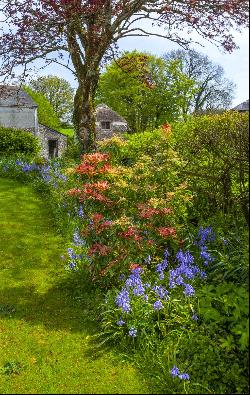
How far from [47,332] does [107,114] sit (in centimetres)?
5022

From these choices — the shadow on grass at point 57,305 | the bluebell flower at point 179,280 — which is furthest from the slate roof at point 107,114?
the bluebell flower at point 179,280

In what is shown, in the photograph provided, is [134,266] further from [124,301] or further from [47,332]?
[47,332]

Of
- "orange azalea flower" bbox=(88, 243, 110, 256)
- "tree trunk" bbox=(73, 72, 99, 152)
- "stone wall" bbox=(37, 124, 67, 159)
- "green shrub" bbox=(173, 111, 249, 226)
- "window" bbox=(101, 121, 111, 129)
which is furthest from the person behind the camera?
"stone wall" bbox=(37, 124, 67, 159)

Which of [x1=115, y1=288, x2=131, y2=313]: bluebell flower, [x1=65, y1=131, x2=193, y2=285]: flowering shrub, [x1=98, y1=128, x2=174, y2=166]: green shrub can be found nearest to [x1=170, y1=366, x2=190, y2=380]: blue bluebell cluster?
[x1=115, y1=288, x2=131, y2=313]: bluebell flower

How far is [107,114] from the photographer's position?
55.0 m

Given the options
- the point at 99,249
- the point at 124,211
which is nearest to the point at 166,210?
the point at 124,211

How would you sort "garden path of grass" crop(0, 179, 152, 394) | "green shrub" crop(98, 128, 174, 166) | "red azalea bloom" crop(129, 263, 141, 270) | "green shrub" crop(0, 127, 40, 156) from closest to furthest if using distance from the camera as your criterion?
"garden path of grass" crop(0, 179, 152, 394) → "red azalea bloom" crop(129, 263, 141, 270) → "green shrub" crop(98, 128, 174, 166) → "green shrub" crop(0, 127, 40, 156)

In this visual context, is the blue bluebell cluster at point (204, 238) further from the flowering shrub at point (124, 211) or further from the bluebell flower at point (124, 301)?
the bluebell flower at point (124, 301)

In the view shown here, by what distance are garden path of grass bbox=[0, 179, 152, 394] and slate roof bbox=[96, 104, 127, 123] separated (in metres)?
45.2

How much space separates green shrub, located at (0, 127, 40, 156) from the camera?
26.8 meters

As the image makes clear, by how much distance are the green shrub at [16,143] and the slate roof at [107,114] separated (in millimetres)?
27307

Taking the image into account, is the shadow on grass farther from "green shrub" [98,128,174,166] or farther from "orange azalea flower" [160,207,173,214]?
"green shrub" [98,128,174,166]

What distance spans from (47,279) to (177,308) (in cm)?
313

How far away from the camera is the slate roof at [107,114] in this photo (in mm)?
54472
